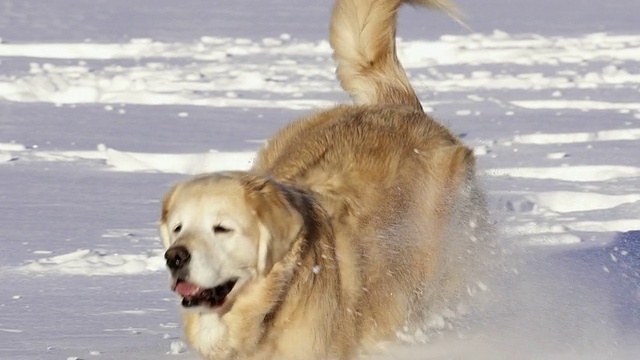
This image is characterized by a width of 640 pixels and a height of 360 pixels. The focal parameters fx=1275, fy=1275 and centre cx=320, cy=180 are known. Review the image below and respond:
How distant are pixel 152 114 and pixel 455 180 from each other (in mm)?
6207

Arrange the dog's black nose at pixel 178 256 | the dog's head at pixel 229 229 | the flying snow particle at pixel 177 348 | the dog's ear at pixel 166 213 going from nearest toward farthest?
the dog's black nose at pixel 178 256 < the dog's head at pixel 229 229 < the dog's ear at pixel 166 213 < the flying snow particle at pixel 177 348

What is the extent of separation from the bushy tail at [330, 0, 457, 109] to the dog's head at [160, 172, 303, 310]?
1.87 m

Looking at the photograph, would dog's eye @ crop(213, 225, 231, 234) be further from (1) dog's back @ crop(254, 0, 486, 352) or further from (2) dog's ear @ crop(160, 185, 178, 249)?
(1) dog's back @ crop(254, 0, 486, 352)

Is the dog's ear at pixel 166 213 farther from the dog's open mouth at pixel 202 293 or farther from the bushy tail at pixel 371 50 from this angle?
the bushy tail at pixel 371 50

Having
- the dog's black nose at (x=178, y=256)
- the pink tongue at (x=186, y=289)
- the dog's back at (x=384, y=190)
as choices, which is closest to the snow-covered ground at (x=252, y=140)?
the dog's back at (x=384, y=190)

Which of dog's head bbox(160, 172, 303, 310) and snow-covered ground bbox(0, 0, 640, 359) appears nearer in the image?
dog's head bbox(160, 172, 303, 310)

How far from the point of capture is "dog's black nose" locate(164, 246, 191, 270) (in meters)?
3.78

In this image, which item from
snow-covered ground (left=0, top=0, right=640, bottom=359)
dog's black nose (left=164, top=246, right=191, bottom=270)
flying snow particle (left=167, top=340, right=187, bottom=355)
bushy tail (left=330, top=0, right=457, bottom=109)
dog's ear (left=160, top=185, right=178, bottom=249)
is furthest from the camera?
bushy tail (left=330, top=0, right=457, bottom=109)

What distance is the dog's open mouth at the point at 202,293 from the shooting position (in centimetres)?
386

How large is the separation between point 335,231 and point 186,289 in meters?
0.68

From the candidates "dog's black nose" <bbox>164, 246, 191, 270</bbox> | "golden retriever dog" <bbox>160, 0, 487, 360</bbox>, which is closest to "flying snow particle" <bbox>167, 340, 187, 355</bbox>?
"golden retriever dog" <bbox>160, 0, 487, 360</bbox>

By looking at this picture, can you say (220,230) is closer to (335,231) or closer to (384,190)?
(335,231)

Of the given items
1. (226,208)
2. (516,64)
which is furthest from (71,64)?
(226,208)

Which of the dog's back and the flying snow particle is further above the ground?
the dog's back
